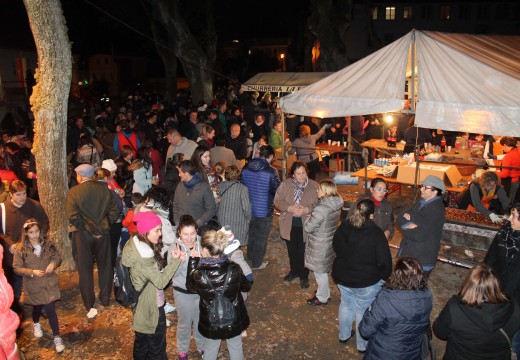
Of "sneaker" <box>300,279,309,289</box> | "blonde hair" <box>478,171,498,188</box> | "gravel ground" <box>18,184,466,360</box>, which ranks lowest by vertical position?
"gravel ground" <box>18,184,466,360</box>

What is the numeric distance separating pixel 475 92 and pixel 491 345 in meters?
3.54

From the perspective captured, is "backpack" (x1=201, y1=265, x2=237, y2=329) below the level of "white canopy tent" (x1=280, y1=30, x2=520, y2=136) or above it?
below

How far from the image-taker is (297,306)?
6.15 m

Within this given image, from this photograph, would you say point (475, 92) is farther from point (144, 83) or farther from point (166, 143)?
point (144, 83)

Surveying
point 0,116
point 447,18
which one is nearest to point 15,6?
point 0,116

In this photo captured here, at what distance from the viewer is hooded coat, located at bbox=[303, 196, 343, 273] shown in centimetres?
549

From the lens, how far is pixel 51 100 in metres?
6.75

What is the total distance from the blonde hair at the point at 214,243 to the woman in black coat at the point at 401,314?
1373 mm

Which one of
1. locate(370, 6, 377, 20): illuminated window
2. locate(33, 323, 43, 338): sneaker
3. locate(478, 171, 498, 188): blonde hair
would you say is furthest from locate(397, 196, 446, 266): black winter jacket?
locate(370, 6, 377, 20): illuminated window

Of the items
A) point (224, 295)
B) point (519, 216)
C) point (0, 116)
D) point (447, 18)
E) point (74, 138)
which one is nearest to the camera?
point (224, 295)

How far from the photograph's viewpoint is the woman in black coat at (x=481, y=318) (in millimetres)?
3543

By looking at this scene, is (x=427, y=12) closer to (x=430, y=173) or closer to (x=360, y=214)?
(x=430, y=173)

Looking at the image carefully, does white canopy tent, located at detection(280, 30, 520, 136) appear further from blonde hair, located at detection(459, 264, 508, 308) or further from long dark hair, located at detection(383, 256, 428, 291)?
long dark hair, located at detection(383, 256, 428, 291)

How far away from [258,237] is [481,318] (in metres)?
3.93
